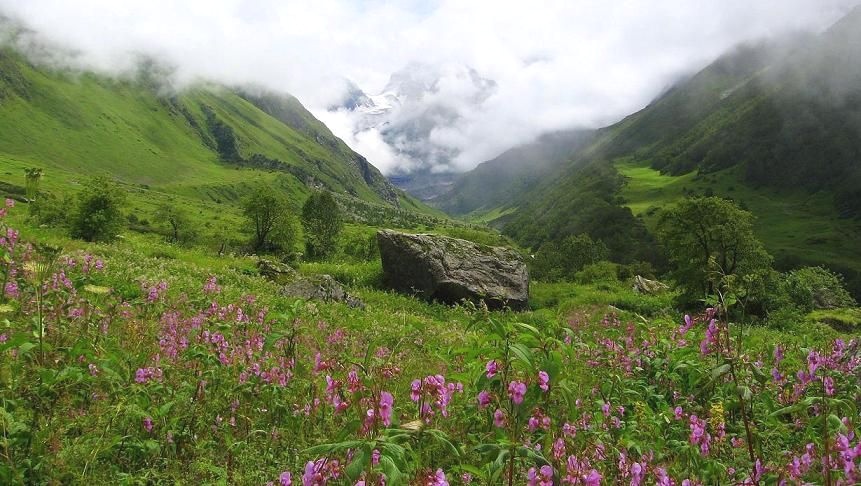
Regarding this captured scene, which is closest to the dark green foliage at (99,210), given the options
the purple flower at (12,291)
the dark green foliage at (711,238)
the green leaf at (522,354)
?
the purple flower at (12,291)

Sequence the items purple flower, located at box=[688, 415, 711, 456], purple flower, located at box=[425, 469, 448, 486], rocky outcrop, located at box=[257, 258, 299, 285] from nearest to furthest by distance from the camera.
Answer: purple flower, located at box=[425, 469, 448, 486] < purple flower, located at box=[688, 415, 711, 456] < rocky outcrop, located at box=[257, 258, 299, 285]

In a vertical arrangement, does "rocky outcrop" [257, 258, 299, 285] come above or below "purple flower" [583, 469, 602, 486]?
above

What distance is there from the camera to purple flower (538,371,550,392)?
2.98m

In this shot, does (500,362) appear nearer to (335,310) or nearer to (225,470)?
(225,470)

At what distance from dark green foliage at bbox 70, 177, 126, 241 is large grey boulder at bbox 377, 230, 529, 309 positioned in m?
29.0

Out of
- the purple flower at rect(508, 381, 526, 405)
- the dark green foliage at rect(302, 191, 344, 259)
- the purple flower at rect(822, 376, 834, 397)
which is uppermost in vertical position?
the dark green foliage at rect(302, 191, 344, 259)

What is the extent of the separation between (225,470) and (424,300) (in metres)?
21.2

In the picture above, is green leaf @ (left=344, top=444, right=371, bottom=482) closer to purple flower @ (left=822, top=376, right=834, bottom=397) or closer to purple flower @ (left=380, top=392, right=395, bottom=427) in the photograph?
purple flower @ (left=380, top=392, right=395, bottom=427)

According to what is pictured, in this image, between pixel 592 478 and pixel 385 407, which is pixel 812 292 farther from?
pixel 385 407

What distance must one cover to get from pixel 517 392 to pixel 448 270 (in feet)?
75.4

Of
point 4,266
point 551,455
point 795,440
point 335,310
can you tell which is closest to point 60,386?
point 4,266

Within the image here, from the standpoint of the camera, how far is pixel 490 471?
10.1 feet

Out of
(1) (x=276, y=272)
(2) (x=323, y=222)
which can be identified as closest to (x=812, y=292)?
(1) (x=276, y=272)

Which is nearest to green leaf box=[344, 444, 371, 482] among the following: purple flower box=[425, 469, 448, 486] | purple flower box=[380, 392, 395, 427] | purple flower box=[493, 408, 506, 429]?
purple flower box=[425, 469, 448, 486]
